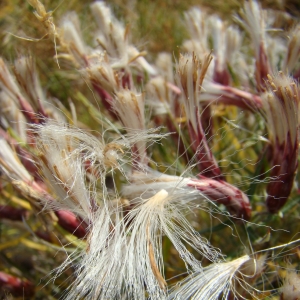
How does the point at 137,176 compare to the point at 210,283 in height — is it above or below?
above

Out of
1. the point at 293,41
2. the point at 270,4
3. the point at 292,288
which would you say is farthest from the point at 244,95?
the point at 270,4

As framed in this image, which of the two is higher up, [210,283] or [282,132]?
[282,132]

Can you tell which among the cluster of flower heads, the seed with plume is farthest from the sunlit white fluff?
the seed with plume

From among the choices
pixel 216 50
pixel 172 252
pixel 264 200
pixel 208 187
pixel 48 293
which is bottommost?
pixel 172 252

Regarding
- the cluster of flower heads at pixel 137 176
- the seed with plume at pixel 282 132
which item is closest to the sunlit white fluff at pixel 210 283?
the cluster of flower heads at pixel 137 176

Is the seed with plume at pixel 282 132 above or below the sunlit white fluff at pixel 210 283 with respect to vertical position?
above

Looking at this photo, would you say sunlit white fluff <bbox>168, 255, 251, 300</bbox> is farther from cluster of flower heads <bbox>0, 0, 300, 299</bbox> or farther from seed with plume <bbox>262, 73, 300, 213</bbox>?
seed with plume <bbox>262, 73, 300, 213</bbox>

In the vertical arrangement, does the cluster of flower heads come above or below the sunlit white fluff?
above

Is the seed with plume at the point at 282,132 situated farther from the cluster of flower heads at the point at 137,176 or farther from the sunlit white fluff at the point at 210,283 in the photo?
the sunlit white fluff at the point at 210,283

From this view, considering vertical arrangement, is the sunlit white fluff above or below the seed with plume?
below

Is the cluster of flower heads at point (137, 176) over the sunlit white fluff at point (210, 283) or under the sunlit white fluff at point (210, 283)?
over

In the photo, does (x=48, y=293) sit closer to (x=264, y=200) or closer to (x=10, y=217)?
(x=10, y=217)
